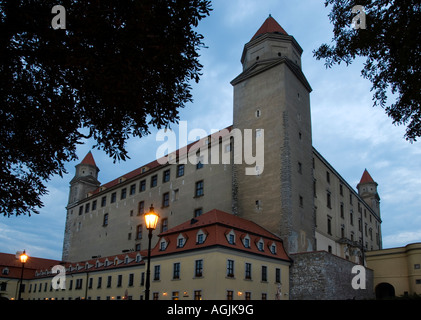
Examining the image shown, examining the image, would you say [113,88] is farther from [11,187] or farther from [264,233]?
[264,233]

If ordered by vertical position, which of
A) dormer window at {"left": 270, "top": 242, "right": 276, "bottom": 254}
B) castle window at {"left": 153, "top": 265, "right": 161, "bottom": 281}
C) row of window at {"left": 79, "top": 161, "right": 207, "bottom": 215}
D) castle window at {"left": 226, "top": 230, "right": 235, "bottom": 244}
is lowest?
castle window at {"left": 153, "top": 265, "right": 161, "bottom": 281}

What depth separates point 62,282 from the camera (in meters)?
53.8

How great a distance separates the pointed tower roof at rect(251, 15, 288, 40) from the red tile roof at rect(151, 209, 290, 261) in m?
24.4

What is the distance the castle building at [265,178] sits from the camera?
40094mm

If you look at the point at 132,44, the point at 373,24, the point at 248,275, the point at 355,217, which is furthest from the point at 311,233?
the point at 132,44

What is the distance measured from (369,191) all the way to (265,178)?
187ft

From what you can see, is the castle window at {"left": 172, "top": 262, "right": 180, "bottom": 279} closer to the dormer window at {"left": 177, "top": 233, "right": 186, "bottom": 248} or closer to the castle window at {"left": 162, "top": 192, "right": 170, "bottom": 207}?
the dormer window at {"left": 177, "top": 233, "right": 186, "bottom": 248}

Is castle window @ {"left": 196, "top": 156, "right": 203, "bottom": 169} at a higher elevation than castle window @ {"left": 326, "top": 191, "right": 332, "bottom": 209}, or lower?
higher

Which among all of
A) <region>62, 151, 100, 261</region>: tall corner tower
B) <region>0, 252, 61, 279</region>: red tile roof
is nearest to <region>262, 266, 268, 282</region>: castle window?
<region>0, 252, 61, 279</region>: red tile roof

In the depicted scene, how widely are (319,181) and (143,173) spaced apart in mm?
26225

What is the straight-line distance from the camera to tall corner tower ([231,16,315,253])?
128ft

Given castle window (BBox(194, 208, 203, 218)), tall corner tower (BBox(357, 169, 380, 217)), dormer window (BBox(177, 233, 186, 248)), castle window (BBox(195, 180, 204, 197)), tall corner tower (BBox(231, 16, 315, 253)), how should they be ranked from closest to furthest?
dormer window (BBox(177, 233, 186, 248)), tall corner tower (BBox(231, 16, 315, 253)), castle window (BBox(194, 208, 203, 218)), castle window (BBox(195, 180, 204, 197)), tall corner tower (BBox(357, 169, 380, 217))

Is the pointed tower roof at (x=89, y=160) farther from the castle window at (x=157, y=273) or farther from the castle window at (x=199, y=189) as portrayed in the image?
the castle window at (x=157, y=273)

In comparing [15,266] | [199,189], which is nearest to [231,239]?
[199,189]
